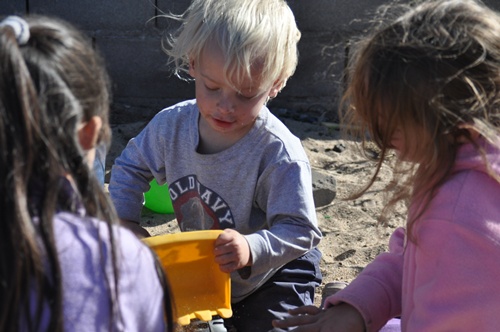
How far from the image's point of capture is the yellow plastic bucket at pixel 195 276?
1714mm

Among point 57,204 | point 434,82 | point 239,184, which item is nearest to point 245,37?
point 239,184

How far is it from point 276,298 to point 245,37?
637 millimetres

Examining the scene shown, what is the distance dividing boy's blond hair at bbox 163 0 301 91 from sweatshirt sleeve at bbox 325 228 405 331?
480 mm

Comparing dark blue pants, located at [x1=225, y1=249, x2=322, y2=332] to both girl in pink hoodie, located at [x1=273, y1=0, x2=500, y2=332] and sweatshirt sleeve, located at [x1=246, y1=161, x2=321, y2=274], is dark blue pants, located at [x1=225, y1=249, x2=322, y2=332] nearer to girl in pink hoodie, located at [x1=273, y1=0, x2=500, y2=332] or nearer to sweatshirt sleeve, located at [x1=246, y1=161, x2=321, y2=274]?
sweatshirt sleeve, located at [x1=246, y1=161, x2=321, y2=274]

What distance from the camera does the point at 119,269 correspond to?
1066 millimetres

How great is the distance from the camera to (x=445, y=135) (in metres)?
1.37

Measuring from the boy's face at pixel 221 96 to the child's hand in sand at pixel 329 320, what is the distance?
0.49 metres

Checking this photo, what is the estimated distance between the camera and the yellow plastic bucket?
1.71 m

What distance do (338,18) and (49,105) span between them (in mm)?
2999

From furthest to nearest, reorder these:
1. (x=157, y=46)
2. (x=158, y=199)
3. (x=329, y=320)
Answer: (x=157, y=46), (x=158, y=199), (x=329, y=320)

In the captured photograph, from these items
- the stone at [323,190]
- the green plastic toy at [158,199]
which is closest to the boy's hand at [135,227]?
the green plastic toy at [158,199]

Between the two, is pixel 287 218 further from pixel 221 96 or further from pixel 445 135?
pixel 445 135

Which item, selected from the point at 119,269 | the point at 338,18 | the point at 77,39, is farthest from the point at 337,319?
the point at 338,18

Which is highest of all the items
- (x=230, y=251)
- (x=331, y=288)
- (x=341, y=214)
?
(x=230, y=251)
